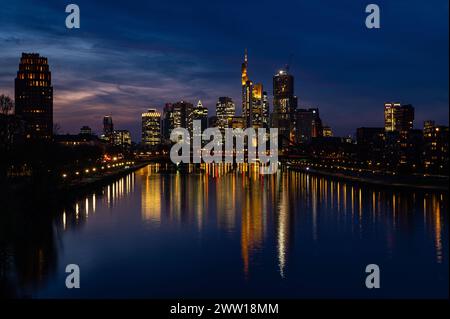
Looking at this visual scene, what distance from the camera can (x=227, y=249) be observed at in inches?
795

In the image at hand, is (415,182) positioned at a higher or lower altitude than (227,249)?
higher

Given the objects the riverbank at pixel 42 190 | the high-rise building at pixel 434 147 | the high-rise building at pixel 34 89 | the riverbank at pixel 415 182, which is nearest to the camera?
the riverbank at pixel 42 190

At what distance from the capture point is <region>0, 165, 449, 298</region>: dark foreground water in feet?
49.5

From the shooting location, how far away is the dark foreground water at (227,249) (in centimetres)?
1508

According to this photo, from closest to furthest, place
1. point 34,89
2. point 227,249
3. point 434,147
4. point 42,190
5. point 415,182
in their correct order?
point 227,249 < point 42,190 < point 415,182 < point 434,147 < point 34,89

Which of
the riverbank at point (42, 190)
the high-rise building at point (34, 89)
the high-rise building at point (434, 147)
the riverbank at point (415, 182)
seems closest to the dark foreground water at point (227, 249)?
the riverbank at point (42, 190)

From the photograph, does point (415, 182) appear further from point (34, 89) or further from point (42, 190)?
point (34, 89)

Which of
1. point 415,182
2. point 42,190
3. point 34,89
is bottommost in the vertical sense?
point 415,182

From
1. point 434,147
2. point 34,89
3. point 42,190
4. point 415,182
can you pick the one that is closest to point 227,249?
point 42,190

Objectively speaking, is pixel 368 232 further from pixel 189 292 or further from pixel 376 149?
pixel 376 149

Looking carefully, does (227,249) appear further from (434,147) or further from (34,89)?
(34,89)

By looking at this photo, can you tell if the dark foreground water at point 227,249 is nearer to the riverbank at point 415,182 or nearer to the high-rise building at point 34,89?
the riverbank at point 415,182

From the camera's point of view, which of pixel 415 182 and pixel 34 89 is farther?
pixel 34 89

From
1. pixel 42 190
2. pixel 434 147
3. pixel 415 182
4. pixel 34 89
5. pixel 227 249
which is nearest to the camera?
pixel 227 249
